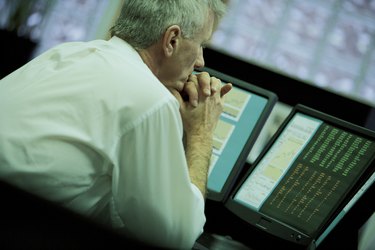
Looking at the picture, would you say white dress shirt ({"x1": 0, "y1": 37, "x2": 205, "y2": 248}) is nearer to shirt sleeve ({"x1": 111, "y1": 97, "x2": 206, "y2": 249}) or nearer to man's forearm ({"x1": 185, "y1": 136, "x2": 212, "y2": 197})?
shirt sleeve ({"x1": 111, "y1": 97, "x2": 206, "y2": 249})

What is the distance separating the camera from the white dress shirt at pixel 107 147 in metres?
0.98

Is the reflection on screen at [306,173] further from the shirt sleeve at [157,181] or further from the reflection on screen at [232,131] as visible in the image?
the shirt sleeve at [157,181]

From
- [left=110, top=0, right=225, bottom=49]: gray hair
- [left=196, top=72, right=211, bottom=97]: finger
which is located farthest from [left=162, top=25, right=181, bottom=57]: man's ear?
[left=196, top=72, right=211, bottom=97]: finger

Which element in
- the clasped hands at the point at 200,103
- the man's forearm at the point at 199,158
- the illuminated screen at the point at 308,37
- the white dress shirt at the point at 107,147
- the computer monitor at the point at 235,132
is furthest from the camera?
the illuminated screen at the point at 308,37

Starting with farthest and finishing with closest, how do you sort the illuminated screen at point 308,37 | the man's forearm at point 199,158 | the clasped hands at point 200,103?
the illuminated screen at point 308,37
the clasped hands at point 200,103
the man's forearm at point 199,158

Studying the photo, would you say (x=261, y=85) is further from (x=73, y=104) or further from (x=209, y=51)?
(x=73, y=104)

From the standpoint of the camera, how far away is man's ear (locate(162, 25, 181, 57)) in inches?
47.5

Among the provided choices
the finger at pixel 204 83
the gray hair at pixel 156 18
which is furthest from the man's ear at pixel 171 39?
the finger at pixel 204 83

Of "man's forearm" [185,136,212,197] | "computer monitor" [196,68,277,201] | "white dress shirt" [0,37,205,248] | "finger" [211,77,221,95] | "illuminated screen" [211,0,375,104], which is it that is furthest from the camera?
"illuminated screen" [211,0,375,104]

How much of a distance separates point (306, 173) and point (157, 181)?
663 millimetres

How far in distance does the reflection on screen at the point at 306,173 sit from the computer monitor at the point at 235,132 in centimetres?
6

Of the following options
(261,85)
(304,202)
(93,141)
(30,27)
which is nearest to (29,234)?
(93,141)

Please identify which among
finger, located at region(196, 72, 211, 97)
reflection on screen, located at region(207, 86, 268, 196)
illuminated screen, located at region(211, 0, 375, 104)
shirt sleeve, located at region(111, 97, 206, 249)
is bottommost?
illuminated screen, located at region(211, 0, 375, 104)

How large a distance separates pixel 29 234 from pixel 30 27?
3547 millimetres
